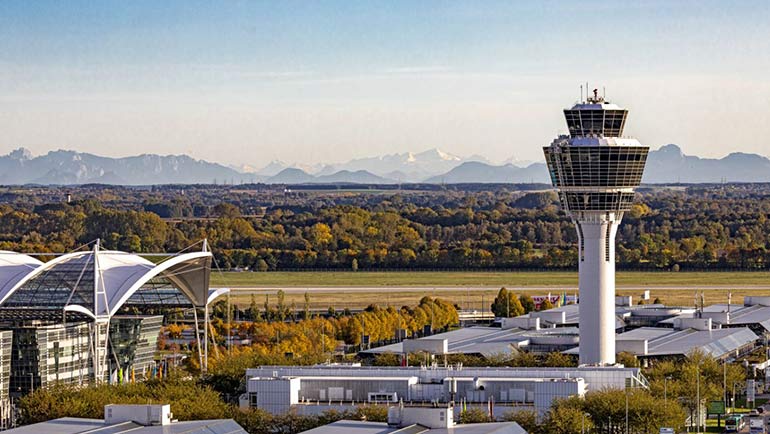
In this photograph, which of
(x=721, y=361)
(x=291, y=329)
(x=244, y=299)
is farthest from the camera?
(x=244, y=299)

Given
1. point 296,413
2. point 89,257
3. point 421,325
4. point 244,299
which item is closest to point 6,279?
point 89,257

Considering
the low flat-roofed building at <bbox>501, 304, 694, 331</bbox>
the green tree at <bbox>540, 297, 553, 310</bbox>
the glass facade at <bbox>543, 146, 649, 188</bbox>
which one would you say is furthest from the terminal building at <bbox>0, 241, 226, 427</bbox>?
the green tree at <bbox>540, 297, 553, 310</bbox>

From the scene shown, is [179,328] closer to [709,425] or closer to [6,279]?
[6,279]

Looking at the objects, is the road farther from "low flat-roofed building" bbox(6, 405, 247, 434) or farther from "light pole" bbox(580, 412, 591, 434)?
"low flat-roofed building" bbox(6, 405, 247, 434)

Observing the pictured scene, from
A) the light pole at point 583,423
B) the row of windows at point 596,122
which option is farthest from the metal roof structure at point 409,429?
the row of windows at point 596,122

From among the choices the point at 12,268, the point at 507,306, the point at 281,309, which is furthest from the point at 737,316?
the point at 12,268

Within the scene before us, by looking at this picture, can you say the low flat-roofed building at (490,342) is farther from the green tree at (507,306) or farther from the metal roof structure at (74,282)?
the green tree at (507,306)

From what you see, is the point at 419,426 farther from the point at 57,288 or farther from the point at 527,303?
the point at 527,303

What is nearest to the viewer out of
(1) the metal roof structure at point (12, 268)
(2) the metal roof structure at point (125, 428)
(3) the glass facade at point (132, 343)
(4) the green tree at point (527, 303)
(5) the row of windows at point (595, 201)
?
(2) the metal roof structure at point (125, 428)

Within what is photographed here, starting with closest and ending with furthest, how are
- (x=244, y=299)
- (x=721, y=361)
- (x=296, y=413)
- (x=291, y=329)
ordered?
(x=296, y=413) < (x=721, y=361) < (x=291, y=329) < (x=244, y=299)
